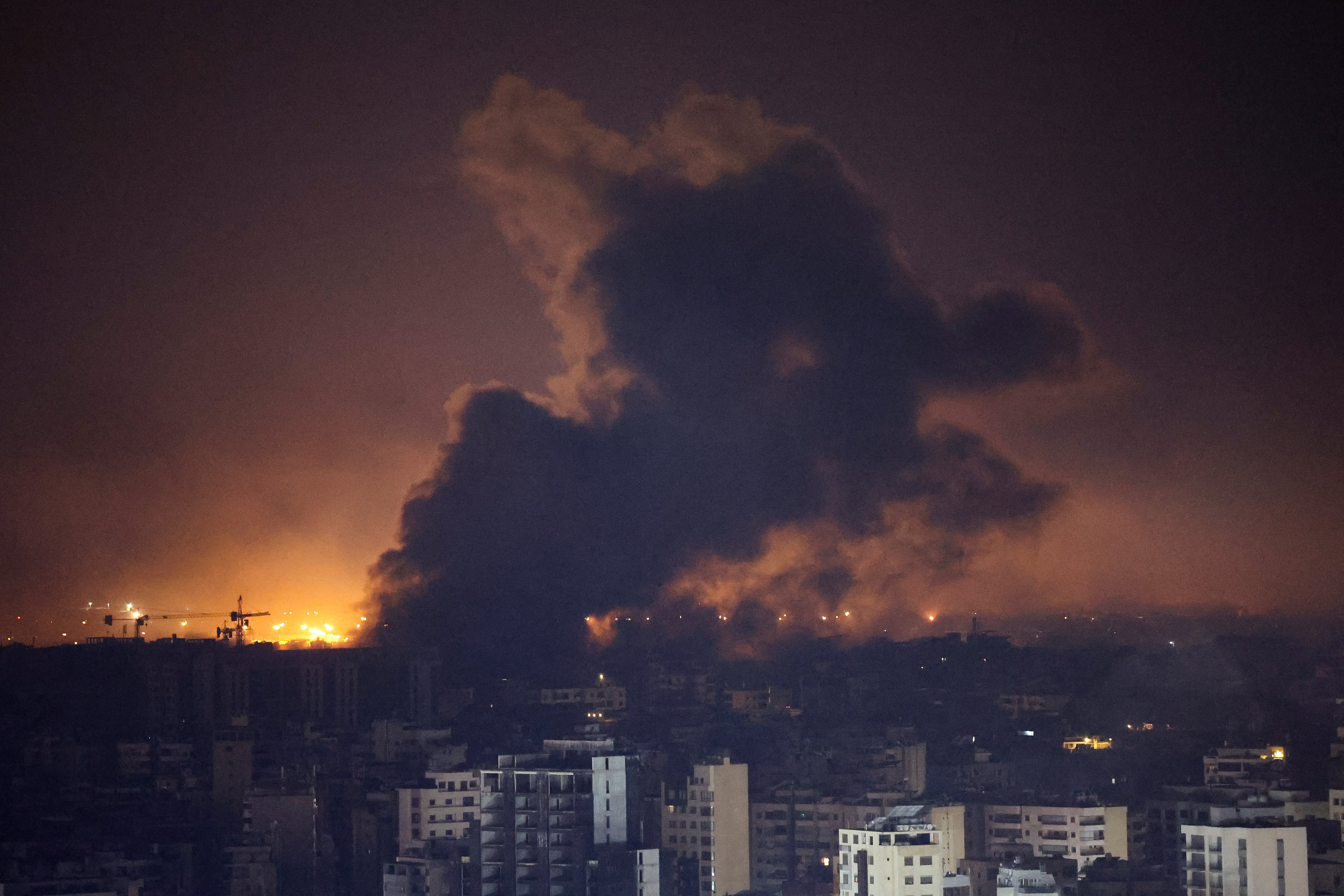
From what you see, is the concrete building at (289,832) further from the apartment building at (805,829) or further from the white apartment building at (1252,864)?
the white apartment building at (1252,864)

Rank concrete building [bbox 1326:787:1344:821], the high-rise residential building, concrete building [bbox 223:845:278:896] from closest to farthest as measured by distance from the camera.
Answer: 1. the high-rise residential building
2. concrete building [bbox 1326:787:1344:821]
3. concrete building [bbox 223:845:278:896]

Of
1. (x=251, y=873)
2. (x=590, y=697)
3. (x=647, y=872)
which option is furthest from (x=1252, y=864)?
(x=590, y=697)

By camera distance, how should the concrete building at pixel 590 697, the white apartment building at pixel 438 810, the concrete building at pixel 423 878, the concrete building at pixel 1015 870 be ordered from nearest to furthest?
the concrete building at pixel 1015 870, the concrete building at pixel 423 878, the white apartment building at pixel 438 810, the concrete building at pixel 590 697

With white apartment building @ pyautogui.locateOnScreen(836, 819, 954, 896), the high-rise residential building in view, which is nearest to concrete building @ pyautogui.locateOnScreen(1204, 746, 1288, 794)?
the high-rise residential building

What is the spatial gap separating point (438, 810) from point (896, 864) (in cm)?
849

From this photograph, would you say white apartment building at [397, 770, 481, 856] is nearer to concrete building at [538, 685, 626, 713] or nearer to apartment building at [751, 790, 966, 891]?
apartment building at [751, 790, 966, 891]

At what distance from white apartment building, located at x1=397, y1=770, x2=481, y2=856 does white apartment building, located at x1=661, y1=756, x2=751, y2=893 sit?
2.13m

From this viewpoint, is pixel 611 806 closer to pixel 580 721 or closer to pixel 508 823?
pixel 508 823

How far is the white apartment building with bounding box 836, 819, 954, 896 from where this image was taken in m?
19.3

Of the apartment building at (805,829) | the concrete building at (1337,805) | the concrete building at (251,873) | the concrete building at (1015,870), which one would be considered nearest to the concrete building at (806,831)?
the apartment building at (805,829)

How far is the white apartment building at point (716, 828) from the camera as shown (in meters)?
25.0

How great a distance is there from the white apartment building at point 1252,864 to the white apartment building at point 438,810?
8.39 m

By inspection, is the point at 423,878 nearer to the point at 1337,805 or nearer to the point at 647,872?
the point at 647,872

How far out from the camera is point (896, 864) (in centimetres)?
1939
